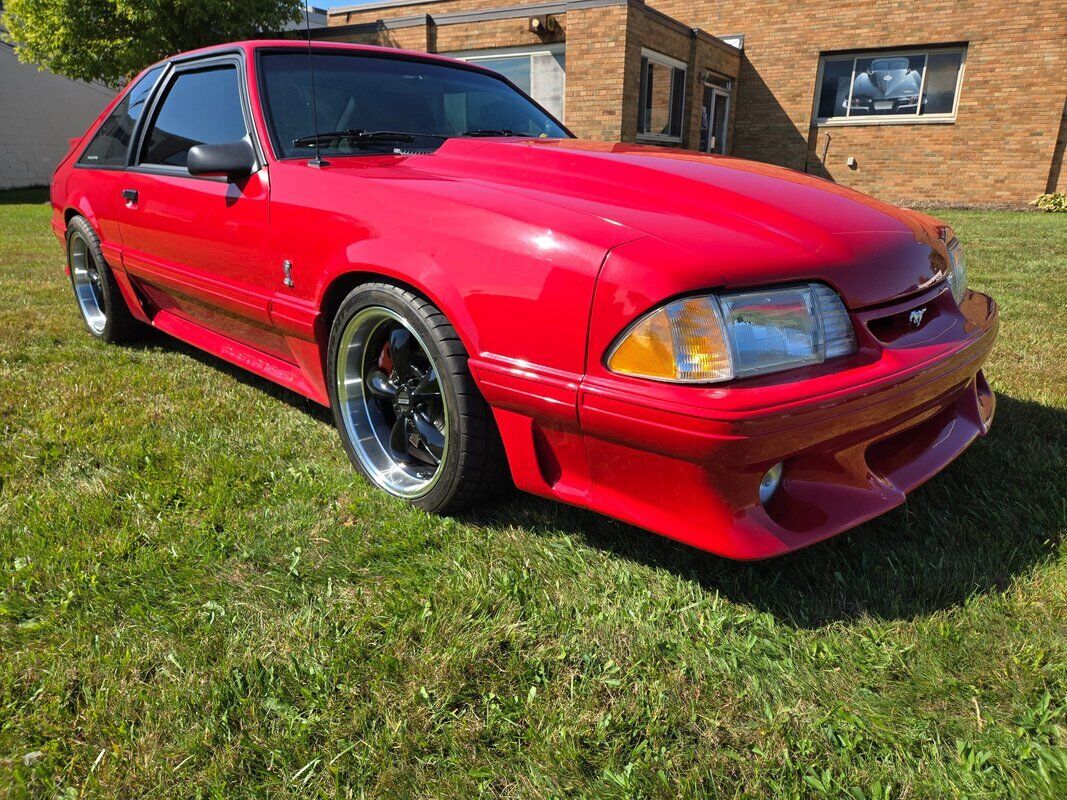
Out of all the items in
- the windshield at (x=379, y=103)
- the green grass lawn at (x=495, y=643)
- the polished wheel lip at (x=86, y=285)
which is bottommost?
the green grass lawn at (x=495, y=643)

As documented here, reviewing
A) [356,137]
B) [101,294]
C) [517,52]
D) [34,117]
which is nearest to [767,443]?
[356,137]

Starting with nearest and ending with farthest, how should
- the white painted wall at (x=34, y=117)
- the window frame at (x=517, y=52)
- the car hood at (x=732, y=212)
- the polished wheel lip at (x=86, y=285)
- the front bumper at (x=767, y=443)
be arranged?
the front bumper at (x=767, y=443)
the car hood at (x=732, y=212)
the polished wheel lip at (x=86, y=285)
the window frame at (x=517, y=52)
the white painted wall at (x=34, y=117)

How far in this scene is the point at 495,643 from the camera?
175cm

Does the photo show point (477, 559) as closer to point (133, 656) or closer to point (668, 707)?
point (668, 707)

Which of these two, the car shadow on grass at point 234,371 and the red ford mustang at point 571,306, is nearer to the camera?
the red ford mustang at point 571,306

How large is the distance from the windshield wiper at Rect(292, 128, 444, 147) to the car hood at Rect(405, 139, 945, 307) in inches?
12.9

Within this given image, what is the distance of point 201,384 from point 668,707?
280 cm

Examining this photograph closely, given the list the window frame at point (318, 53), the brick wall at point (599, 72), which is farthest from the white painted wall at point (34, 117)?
the window frame at point (318, 53)

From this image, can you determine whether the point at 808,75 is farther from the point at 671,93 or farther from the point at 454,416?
the point at 454,416

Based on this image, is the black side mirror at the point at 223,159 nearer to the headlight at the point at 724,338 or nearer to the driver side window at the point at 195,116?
the driver side window at the point at 195,116

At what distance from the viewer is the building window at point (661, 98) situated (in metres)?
13.5

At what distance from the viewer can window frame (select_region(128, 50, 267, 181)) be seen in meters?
2.70

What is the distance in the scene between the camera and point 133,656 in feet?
5.61

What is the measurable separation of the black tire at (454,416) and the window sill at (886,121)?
620 inches
